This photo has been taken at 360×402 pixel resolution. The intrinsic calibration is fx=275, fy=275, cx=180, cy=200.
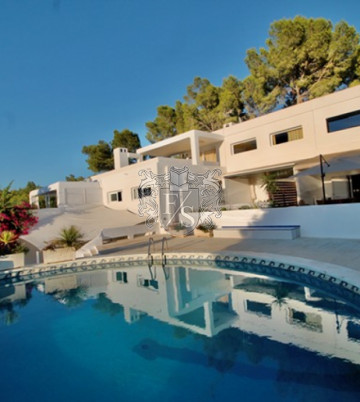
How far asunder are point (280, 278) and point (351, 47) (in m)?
33.9

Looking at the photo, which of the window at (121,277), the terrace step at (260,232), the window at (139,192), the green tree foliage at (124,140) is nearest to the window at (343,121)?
the terrace step at (260,232)

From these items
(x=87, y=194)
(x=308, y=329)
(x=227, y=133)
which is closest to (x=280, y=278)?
(x=308, y=329)

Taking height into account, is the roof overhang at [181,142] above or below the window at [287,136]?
above

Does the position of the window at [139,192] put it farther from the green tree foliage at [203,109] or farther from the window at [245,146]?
the green tree foliage at [203,109]

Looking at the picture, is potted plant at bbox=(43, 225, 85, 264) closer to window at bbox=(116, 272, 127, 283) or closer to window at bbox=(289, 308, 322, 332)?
window at bbox=(116, 272, 127, 283)

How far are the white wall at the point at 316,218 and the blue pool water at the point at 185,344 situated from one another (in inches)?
307

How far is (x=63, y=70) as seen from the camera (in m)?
30.4

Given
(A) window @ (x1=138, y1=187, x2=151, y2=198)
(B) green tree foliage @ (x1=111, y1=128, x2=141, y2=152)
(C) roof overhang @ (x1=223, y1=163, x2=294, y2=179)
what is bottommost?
(A) window @ (x1=138, y1=187, x2=151, y2=198)

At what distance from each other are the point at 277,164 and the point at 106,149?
125 ft

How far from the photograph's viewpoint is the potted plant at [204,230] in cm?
2300

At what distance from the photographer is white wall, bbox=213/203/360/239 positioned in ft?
54.2

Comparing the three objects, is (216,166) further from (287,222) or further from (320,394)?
(320,394)

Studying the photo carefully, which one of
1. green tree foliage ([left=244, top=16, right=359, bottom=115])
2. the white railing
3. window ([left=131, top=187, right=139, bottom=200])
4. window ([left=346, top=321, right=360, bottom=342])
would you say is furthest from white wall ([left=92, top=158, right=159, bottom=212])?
window ([left=346, top=321, right=360, bottom=342])

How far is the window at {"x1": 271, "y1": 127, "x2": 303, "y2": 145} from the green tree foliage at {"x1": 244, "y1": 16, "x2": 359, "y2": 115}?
478 inches
